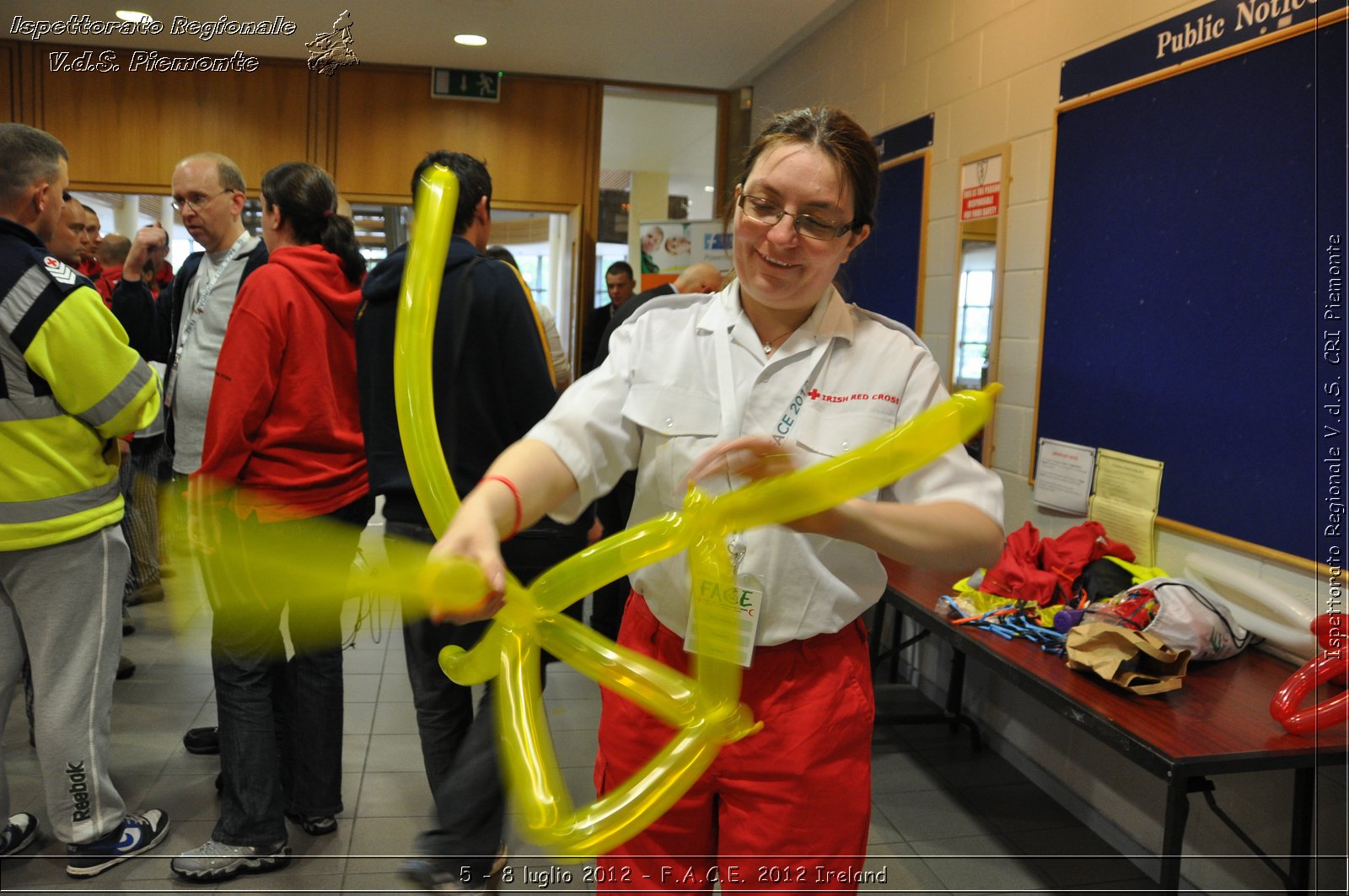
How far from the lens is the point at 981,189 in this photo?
359 cm

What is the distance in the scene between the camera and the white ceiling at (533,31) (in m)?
5.07

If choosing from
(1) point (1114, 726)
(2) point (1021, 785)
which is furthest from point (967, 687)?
(1) point (1114, 726)

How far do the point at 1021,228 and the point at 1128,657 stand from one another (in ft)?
5.63

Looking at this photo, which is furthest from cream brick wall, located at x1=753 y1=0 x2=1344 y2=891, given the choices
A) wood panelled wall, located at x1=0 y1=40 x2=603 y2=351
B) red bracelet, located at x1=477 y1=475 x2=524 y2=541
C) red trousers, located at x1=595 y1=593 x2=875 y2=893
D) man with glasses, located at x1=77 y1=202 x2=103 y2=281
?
man with glasses, located at x1=77 y1=202 x2=103 y2=281

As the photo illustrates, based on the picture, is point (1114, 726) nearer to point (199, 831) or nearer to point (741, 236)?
point (741, 236)

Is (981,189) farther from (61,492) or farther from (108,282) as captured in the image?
(108,282)

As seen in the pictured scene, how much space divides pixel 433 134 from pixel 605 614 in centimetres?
439

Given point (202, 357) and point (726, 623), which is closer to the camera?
point (726, 623)

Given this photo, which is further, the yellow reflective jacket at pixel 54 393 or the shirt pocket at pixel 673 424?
Answer: the yellow reflective jacket at pixel 54 393

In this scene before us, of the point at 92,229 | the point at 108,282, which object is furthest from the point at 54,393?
the point at 108,282

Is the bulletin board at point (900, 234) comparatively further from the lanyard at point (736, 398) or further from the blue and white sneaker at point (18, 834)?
the blue and white sneaker at point (18, 834)

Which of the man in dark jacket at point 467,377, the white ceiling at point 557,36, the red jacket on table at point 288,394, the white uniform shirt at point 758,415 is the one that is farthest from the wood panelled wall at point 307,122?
the white uniform shirt at point 758,415

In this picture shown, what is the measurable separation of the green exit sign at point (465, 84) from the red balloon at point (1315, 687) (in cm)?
604

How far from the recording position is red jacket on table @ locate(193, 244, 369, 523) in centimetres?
221
